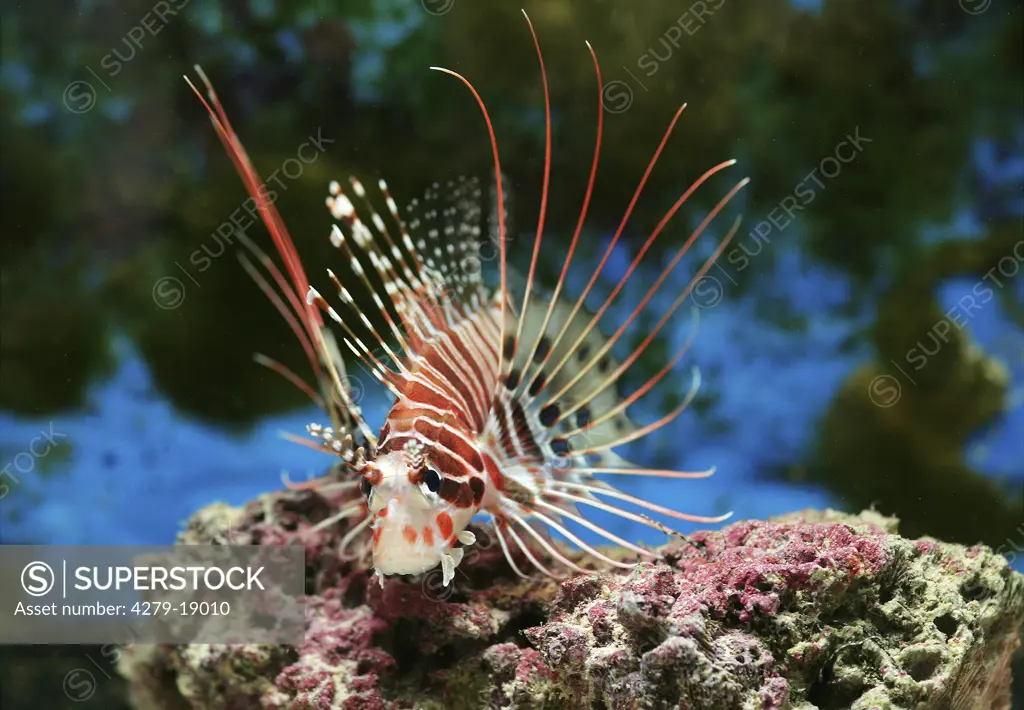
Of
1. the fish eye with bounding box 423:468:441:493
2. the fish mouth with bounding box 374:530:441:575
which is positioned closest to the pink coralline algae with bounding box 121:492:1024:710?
the fish mouth with bounding box 374:530:441:575

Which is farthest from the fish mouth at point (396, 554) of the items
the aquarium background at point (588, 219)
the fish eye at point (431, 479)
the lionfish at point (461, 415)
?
the aquarium background at point (588, 219)

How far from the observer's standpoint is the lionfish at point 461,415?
2.02m

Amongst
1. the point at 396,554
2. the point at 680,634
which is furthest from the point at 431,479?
the point at 680,634

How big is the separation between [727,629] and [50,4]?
4019 mm

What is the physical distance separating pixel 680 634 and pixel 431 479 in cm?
79

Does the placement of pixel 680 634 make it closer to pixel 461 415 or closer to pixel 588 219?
pixel 461 415

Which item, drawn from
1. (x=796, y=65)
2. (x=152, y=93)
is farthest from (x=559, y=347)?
(x=152, y=93)

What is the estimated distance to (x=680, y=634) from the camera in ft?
5.15

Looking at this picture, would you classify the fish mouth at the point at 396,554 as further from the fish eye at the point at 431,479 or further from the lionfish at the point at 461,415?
the fish eye at the point at 431,479

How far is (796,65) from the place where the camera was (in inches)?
130

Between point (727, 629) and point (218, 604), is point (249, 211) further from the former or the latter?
point (727, 629)

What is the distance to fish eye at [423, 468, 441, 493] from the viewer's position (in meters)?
2.00

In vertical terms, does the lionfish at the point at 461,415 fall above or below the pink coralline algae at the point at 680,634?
above

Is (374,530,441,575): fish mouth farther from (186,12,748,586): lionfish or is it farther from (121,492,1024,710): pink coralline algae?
(121,492,1024,710): pink coralline algae
